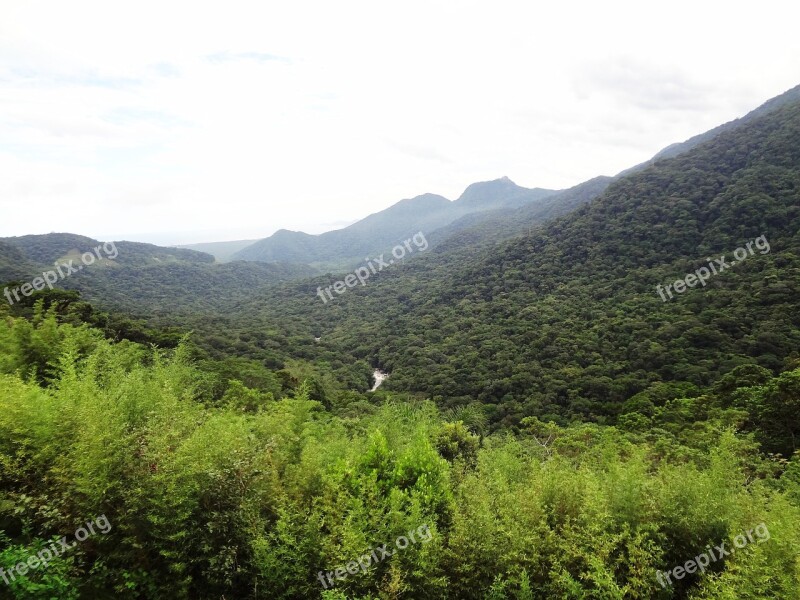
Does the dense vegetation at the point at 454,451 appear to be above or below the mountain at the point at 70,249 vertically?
below

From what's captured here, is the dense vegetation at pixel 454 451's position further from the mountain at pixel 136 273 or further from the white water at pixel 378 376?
the mountain at pixel 136 273

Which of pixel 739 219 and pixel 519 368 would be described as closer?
pixel 519 368

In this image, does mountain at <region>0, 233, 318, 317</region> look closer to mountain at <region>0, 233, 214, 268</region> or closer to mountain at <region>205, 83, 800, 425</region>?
mountain at <region>0, 233, 214, 268</region>

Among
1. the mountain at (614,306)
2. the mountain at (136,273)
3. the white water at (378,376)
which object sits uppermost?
the mountain at (136,273)

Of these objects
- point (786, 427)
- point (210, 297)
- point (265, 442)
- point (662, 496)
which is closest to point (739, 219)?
point (786, 427)

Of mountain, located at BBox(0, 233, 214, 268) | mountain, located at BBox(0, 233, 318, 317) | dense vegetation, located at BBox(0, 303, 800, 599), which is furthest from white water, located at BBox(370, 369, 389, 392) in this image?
mountain, located at BBox(0, 233, 214, 268)

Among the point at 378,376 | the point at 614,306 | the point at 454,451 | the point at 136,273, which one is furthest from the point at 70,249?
the point at 454,451

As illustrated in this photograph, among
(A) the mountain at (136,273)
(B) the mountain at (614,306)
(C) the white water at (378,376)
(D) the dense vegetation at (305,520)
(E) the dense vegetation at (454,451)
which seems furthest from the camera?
(A) the mountain at (136,273)

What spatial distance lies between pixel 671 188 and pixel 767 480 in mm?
69037

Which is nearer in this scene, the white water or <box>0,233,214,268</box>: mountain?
the white water

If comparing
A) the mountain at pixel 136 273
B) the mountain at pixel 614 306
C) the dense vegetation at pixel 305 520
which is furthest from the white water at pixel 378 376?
the mountain at pixel 136 273

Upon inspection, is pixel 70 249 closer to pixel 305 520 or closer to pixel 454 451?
pixel 454 451

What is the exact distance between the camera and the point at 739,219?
5072 centimetres

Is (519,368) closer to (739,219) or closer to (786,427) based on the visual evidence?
(786,427)
